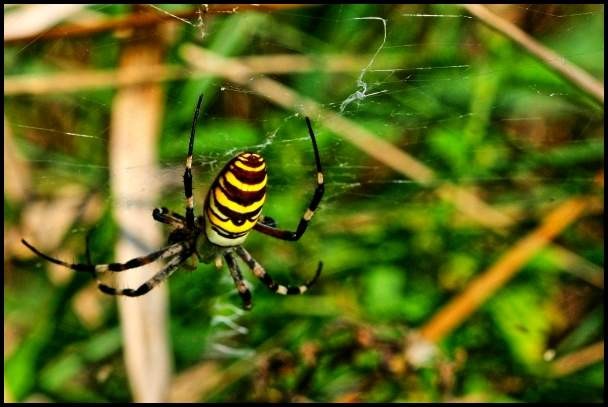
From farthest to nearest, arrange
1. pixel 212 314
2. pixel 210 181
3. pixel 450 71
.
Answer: pixel 212 314, pixel 450 71, pixel 210 181

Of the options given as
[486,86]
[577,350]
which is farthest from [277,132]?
[577,350]

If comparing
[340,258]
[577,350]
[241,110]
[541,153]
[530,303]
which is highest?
[241,110]

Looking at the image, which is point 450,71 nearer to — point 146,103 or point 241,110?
point 241,110

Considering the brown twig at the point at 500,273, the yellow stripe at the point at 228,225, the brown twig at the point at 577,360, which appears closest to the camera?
the yellow stripe at the point at 228,225

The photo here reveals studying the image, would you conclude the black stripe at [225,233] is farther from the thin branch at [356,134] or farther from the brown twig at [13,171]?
the brown twig at [13,171]

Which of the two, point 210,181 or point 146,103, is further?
point 146,103

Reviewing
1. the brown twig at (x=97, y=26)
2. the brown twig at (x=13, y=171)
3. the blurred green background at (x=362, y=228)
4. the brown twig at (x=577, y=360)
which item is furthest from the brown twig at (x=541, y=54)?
the brown twig at (x=13, y=171)

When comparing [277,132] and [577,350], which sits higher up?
[277,132]

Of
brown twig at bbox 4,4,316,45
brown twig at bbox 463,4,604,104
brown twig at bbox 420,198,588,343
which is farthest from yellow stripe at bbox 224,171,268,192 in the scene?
brown twig at bbox 420,198,588,343
